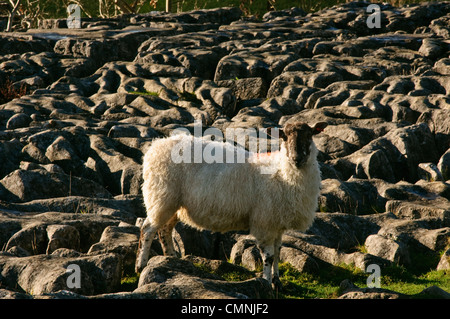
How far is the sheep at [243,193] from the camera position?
1019cm

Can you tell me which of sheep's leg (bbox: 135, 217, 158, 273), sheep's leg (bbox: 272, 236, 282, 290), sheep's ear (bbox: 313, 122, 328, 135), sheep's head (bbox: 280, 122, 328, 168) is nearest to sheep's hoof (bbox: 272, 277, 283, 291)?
sheep's leg (bbox: 272, 236, 282, 290)

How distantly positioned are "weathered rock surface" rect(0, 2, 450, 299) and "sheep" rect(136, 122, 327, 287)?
2.74ft

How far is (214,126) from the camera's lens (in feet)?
68.3

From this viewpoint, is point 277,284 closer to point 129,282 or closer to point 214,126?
point 129,282

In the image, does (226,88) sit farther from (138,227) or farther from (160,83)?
(138,227)

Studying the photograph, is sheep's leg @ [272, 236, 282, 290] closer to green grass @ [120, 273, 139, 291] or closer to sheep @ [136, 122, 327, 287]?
sheep @ [136, 122, 327, 287]

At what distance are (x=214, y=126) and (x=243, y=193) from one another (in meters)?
10.6

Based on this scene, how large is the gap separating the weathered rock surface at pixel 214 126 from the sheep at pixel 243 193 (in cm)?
84

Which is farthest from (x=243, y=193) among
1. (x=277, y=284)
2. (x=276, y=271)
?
(x=277, y=284)

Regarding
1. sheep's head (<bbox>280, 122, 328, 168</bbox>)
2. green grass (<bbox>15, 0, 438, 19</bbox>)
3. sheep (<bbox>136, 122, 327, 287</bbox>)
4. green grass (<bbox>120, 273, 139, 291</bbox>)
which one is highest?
green grass (<bbox>15, 0, 438, 19</bbox>)

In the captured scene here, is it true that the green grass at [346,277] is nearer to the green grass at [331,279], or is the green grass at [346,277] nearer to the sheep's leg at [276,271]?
the green grass at [331,279]

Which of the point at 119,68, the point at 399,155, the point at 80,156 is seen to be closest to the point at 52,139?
the point at 80,156

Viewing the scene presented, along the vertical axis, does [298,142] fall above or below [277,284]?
above

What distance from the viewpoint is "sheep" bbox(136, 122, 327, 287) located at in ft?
33.4
